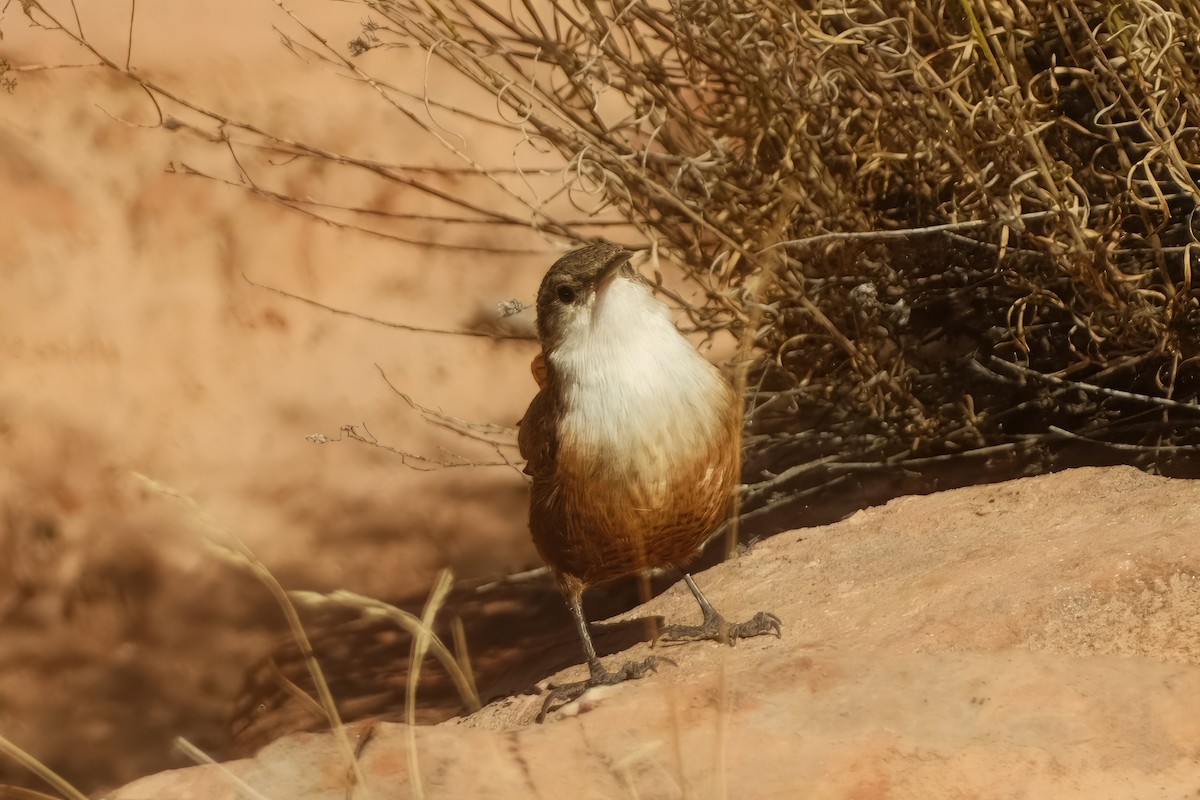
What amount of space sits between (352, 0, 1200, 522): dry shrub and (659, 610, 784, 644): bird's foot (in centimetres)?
85

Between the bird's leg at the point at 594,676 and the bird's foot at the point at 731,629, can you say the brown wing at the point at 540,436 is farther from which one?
the bird's foot at the point at 731,629

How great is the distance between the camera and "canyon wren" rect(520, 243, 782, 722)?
303 centimetres

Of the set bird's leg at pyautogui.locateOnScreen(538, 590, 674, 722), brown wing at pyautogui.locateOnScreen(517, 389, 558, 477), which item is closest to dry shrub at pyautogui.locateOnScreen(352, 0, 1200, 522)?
brown wing at pyautogui.locateOnScreen(517, 389, 558, 477)

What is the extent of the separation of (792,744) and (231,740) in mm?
2767

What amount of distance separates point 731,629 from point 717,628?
0.11m

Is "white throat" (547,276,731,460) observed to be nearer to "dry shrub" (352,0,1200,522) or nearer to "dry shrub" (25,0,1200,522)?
"dry shrub" (25,0,1200,522)

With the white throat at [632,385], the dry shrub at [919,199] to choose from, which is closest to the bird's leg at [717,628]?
the white throat at [632,385]

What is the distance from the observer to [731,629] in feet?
10.4

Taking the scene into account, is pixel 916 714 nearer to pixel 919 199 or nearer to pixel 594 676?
pixel 594 676

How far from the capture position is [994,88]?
3.44m

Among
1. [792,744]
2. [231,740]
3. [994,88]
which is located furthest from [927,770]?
[231,740]

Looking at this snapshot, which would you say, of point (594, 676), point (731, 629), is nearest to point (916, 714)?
point (731, 629)

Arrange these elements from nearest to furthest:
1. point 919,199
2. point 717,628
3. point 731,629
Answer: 1. point 731,629
2. point 717,628
3. point 919,199

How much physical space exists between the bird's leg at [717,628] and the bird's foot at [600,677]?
6.2 inches
